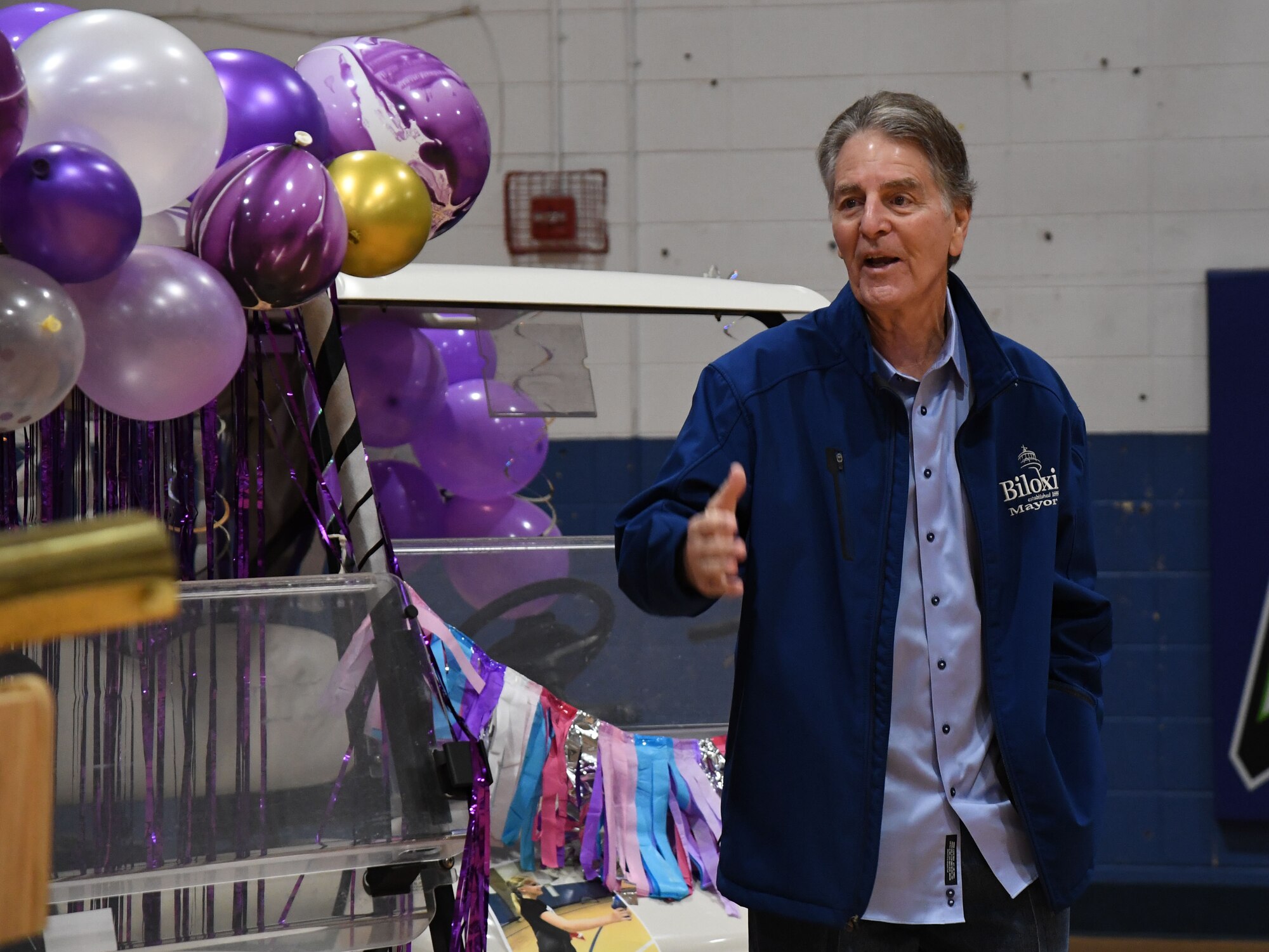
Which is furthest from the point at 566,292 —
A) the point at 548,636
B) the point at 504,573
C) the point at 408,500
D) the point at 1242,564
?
the point at 1242,564

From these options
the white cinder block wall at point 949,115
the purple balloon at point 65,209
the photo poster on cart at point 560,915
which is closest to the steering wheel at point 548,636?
the photo poster on cart at point 560,915

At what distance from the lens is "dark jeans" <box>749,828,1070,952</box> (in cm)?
141

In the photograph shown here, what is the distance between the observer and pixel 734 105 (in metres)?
4.55

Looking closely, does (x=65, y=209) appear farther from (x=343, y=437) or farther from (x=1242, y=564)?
(x=1242, y=564)

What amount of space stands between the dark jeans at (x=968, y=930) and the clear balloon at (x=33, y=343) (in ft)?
3.28

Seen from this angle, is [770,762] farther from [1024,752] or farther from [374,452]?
[374,452]

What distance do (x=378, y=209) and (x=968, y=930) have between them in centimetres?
119

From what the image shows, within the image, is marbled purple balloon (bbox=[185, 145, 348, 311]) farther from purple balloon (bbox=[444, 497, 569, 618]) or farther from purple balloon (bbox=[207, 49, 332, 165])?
purple balloon (bbox=[444, 497, 569, 618])

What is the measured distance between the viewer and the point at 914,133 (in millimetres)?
1519

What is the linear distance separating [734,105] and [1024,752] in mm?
3542

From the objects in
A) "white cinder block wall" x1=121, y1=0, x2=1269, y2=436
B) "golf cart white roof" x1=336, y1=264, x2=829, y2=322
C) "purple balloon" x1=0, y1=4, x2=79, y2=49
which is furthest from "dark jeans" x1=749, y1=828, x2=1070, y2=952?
"white cinder block wall" x1=121, y1=0, x2=1269, y2=436

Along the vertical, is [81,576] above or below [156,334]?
below

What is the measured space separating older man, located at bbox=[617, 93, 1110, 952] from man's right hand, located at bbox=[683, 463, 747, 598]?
0.04 ft

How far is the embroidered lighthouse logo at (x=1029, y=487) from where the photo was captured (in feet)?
4.84
